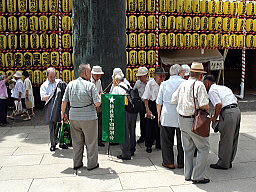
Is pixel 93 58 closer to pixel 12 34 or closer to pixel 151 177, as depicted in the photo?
pixel 151 177

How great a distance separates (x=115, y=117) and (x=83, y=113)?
2.86ft

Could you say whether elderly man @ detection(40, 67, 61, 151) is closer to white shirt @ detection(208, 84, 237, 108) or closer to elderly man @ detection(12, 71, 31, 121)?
white shirt @ detection(208, 84, 237, 108)

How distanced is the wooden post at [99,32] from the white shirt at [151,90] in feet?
4.16

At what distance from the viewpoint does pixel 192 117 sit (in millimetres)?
4293

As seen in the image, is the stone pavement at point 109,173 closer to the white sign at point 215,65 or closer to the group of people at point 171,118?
the group of people at point 171,118

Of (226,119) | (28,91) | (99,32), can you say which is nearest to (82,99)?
(99,32)

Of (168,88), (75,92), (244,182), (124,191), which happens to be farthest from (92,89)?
(244,182)

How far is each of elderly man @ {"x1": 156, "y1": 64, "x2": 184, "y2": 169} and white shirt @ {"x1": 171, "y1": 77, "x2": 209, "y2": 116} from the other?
436mm

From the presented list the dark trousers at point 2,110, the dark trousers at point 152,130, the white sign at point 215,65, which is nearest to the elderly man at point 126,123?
the dark trousers at point 152,130

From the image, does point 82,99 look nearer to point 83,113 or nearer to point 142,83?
point 83,113

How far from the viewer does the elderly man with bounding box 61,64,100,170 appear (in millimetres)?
4773

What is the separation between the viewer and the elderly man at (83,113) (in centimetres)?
477

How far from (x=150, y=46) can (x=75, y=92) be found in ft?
27.6

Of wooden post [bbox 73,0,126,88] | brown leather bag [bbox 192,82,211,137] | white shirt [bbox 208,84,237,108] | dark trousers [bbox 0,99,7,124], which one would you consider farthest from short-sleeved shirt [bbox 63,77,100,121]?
dark trousers [bbox 0,99,7,124]
